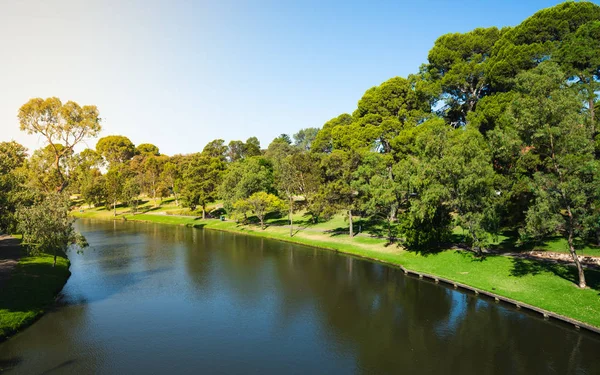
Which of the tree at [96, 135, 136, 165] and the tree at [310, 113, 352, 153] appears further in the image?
the tree at [96, 135, 136, 165]

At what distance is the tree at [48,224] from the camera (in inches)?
1324

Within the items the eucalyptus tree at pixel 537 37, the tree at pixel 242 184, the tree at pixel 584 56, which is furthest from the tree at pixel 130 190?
the tree at pixel 584 56

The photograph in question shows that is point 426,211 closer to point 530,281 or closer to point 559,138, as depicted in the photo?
point 530,281

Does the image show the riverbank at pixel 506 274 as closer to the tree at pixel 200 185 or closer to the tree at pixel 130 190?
the tree at pixel 200 185

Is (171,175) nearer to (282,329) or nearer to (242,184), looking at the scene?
(242,184)

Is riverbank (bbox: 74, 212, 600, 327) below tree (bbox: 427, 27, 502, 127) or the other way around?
below

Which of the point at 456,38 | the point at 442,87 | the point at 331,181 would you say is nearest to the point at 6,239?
the point at 331,181

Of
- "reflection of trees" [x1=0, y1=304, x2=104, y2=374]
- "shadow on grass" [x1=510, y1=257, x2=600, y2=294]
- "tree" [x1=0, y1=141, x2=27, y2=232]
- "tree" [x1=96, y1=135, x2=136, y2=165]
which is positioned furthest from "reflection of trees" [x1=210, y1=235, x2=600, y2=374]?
"tree" [x1=96, y1=135, x2=136, y2=165]

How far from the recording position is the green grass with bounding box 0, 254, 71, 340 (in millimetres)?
26891

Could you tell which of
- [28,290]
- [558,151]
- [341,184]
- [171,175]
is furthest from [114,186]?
[558,151]

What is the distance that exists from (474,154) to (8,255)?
55.6 m

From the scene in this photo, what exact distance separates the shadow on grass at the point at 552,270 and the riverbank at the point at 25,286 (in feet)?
145

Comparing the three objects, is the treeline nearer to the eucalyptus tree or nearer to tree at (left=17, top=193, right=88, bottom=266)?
the eucalyptus tree

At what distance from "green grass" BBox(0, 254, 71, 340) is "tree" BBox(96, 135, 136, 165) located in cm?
11342
